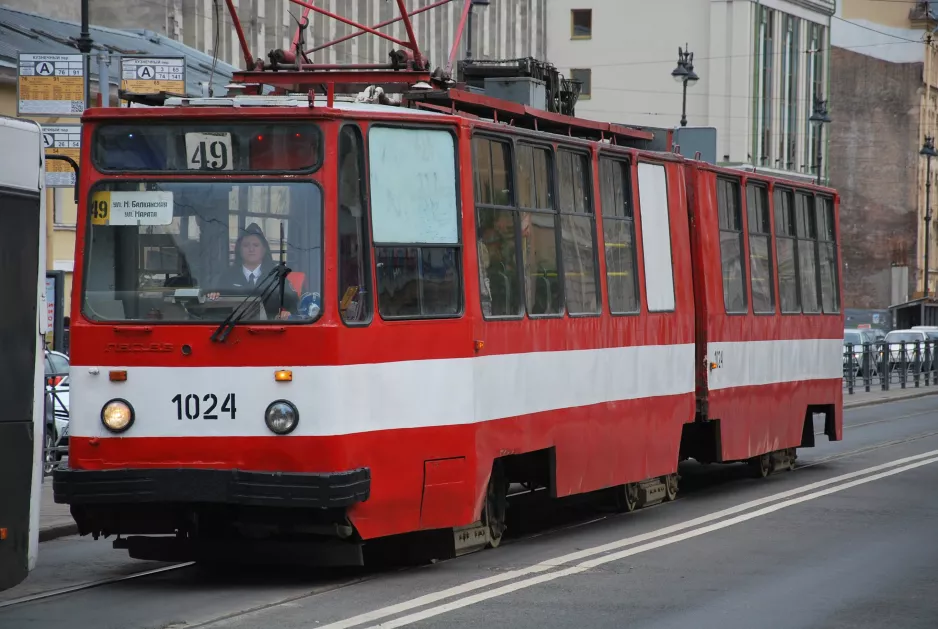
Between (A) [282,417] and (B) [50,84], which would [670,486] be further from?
(B) [50,84]

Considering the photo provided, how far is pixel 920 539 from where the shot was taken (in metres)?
13.7

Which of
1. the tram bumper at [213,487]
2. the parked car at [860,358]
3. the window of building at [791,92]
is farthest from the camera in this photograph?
the window of building at [791,92]

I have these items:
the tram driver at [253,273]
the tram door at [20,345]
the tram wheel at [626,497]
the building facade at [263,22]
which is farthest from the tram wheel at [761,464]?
the building facade at [263,22]

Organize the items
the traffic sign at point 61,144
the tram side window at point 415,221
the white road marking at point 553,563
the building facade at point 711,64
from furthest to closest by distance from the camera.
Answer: the building facade at point 711,64, the traffic sign at point 61,144, the tram side window at point 415,221, the white road marking at point 553,563

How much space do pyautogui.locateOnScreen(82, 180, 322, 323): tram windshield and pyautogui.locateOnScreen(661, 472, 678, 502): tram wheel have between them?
6.26 metres

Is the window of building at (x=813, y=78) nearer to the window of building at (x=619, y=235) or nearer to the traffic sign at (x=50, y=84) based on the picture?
the traffic sign at (x=50, y=84)

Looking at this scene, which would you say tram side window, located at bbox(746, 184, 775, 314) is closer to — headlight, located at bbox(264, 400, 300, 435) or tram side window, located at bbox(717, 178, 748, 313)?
A: tram side window, located at bbox(717, 178, 748, 313)

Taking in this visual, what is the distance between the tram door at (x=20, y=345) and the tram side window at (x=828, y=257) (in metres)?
12.9

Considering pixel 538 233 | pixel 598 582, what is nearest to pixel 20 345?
pixel 598 582

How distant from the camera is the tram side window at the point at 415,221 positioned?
11117 millimetres

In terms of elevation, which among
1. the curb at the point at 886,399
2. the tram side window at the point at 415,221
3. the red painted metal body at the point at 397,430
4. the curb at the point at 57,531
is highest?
the tram side window at the point at 415,221

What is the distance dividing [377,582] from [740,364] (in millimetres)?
7153

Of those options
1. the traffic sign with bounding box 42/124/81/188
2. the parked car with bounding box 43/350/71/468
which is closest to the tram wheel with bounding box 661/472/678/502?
the traffic sign with bounding box 42/124/81/188

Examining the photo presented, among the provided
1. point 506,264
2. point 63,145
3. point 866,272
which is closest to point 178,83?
point 63,145
